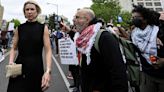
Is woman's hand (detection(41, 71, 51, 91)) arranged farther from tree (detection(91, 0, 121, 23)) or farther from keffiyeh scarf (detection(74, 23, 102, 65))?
tree (detection(91, 0, 121, 23))

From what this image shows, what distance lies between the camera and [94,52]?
3.57 meters

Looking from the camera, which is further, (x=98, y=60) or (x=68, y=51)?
(x=68, y=51)

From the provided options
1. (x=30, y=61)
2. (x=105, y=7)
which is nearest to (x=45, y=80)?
(x=30, y=61)

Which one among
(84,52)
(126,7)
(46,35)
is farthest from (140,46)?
(126,7)

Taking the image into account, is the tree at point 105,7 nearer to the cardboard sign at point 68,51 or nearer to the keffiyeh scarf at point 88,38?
Answer: the cardboard sign at point 68,51

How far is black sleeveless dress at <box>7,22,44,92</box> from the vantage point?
4.40m

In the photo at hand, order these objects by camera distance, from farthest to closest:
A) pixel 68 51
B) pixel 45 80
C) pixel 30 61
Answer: pixel 68 51
pixel 30 61
pixel 45 80

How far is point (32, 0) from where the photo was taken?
14.7 feet

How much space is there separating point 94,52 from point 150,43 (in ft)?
5.85

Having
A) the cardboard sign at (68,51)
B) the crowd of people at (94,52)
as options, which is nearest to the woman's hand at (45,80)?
the crowd of people at (94,52)

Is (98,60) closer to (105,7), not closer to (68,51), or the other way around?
(68,51)

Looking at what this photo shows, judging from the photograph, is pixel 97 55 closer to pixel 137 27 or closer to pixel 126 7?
pixel 137 27

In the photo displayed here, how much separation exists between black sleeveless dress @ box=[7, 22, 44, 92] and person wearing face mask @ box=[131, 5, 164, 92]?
55.4 inches

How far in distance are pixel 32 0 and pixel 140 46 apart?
160 centimetres
